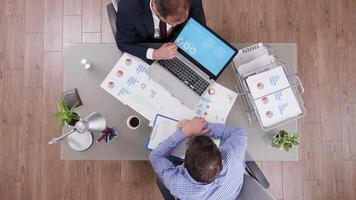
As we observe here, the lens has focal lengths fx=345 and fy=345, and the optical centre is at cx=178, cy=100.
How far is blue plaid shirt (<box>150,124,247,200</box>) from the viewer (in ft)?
5.04

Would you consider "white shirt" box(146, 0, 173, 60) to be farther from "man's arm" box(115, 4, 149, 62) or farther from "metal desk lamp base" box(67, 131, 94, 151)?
"metal desk lamp base" box(67, 131, 94, 151)

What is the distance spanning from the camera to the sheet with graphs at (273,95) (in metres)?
1.67

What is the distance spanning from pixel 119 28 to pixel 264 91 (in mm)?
786

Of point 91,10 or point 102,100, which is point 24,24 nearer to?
point 91,10

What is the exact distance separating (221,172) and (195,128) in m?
0.24

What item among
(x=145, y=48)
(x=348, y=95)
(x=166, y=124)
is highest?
(x=145, y=48)

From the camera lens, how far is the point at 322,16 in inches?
107

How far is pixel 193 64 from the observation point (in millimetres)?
1683

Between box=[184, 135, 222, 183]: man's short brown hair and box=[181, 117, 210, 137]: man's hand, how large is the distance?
15 centimetres

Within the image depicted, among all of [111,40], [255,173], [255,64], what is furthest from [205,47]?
[111,40]

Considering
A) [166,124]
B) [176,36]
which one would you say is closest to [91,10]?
[176,36]

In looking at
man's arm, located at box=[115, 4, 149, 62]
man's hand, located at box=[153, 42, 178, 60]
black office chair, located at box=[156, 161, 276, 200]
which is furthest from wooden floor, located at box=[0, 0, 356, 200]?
man's hand, located at box=[153, 42, 178, 60]

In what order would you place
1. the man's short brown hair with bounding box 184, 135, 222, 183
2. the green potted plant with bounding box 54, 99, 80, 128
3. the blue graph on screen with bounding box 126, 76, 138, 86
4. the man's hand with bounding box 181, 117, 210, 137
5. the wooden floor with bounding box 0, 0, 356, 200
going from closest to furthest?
the man's short brown hair with bounding box 184, 135, 222, 183, the green potted plant with bounding box 54, 99, 80, 128, the man's hand with bounding box 181, 117, 210, 137, the blue graph on screen with bounding box 126, 76, 138, 86, the wooden floor with bounding box 0, 0, 356, 200

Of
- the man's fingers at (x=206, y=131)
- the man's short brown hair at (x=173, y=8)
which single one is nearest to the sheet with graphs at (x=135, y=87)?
the man's fingers at (x=206, y=131)
